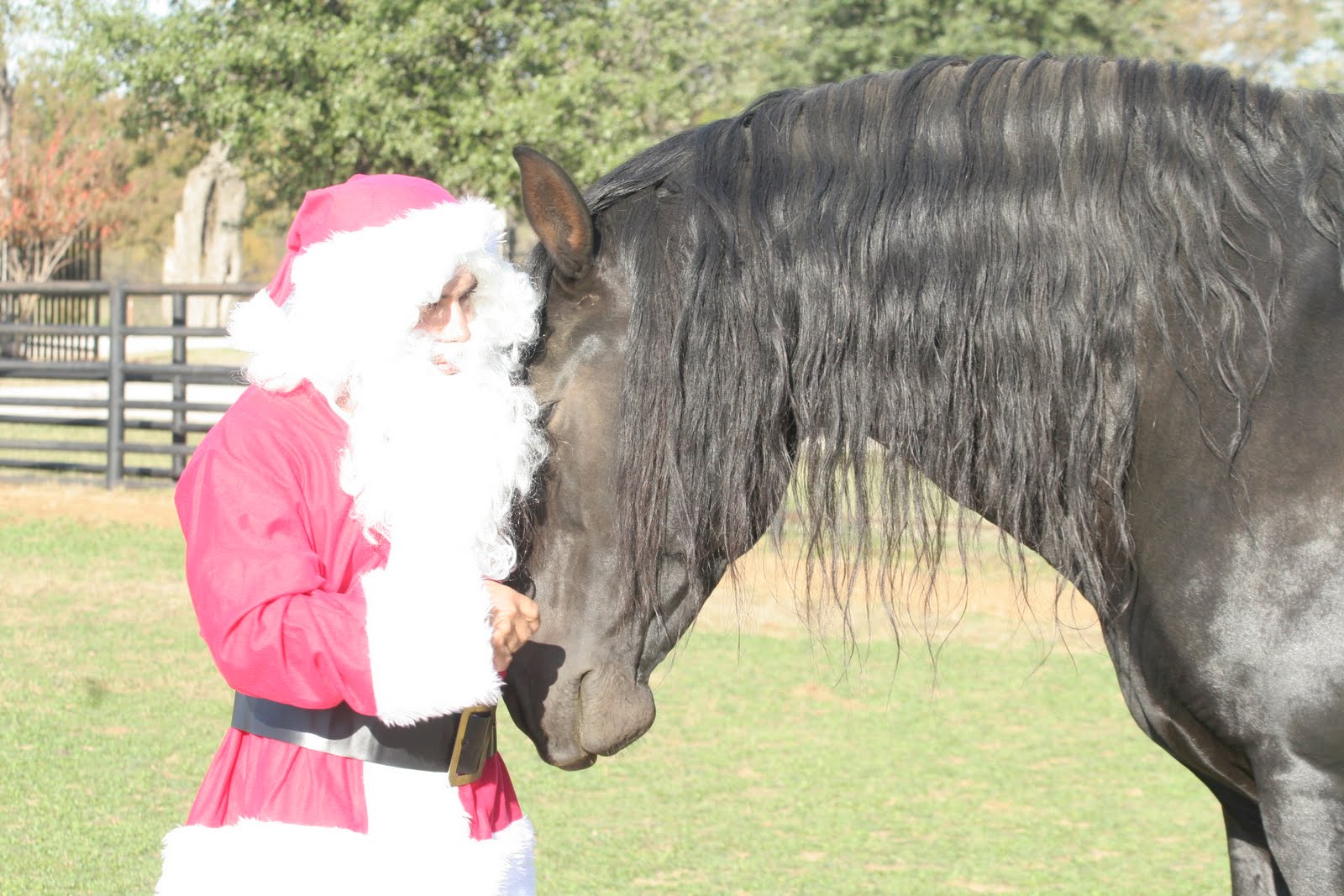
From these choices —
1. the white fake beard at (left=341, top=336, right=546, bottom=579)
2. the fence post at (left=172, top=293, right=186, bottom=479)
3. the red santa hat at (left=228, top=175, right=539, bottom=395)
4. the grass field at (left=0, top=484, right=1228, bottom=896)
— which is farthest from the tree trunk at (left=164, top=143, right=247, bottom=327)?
the white fake beard at (left=341, top=336, right=546, bottom=579)

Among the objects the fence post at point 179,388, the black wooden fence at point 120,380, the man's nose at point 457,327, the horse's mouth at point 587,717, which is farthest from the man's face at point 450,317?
the fence post at point 179,388

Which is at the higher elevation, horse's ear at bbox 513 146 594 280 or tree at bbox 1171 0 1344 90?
tree at bbox 1171 0 1344 90

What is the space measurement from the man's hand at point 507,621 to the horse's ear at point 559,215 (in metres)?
0.49

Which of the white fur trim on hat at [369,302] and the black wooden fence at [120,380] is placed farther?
the black wooden fence at [120,380]

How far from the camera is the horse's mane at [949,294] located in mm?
1929

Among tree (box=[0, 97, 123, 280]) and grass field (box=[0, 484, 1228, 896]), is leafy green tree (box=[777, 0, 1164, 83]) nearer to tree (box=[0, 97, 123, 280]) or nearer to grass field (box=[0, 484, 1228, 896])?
grass field (box=[0, 484, 1228, 896])

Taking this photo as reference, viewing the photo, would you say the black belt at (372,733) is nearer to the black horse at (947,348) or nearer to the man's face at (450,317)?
the black horse at (947,348)

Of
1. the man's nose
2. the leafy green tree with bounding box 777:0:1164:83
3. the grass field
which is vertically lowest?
the grass field

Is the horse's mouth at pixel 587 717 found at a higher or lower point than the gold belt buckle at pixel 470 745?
higher

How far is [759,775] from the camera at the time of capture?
4.95 m

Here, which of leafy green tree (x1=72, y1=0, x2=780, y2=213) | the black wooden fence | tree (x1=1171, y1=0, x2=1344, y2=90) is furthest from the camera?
tree (x1=1171, y1=0, x2=1344, y2=90)

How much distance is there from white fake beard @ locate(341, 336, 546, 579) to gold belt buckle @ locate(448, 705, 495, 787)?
0.22 metres

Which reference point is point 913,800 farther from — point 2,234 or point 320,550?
point 2,234

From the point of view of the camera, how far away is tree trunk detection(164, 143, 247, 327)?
30047mm
